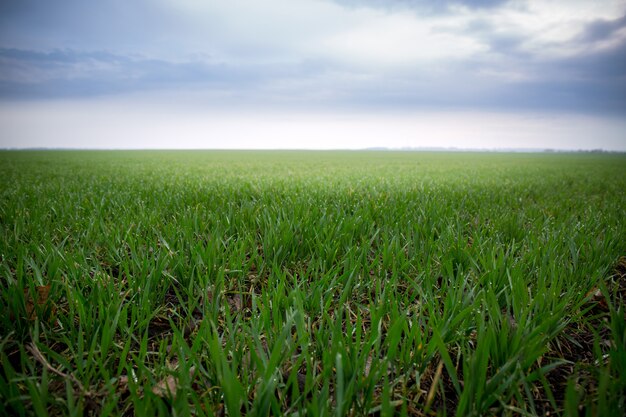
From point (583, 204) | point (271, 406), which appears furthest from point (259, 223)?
point (583, 204)

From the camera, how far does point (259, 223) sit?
2.97 m

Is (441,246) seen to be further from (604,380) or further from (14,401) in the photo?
(14,401)

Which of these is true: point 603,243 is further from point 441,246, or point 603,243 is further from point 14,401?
point 14,401

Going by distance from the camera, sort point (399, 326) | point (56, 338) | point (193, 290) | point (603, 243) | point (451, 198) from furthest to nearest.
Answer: point (451, 198) < point (603, 243) < point (193, 290) < point (56, 338) < point (399, 326)

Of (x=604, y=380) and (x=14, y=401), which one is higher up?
(x=604, y=380)

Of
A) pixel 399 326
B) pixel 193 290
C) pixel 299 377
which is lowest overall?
pixel 299 377

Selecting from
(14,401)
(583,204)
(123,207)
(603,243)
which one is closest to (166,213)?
(123,207)

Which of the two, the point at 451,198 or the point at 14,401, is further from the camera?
the point at 451,198

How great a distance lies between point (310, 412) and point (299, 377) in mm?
361

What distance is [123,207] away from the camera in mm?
3688

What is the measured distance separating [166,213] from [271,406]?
3027 millimetres

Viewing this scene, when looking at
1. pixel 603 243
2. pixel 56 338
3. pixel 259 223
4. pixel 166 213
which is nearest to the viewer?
pixel 56 338

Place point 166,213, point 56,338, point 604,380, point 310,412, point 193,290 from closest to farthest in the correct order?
1. point 604,380
2. point 310,412
3. point 56,338
4. point 193,290
5. point 166,213

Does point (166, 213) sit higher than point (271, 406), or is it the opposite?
point (166, 213)
